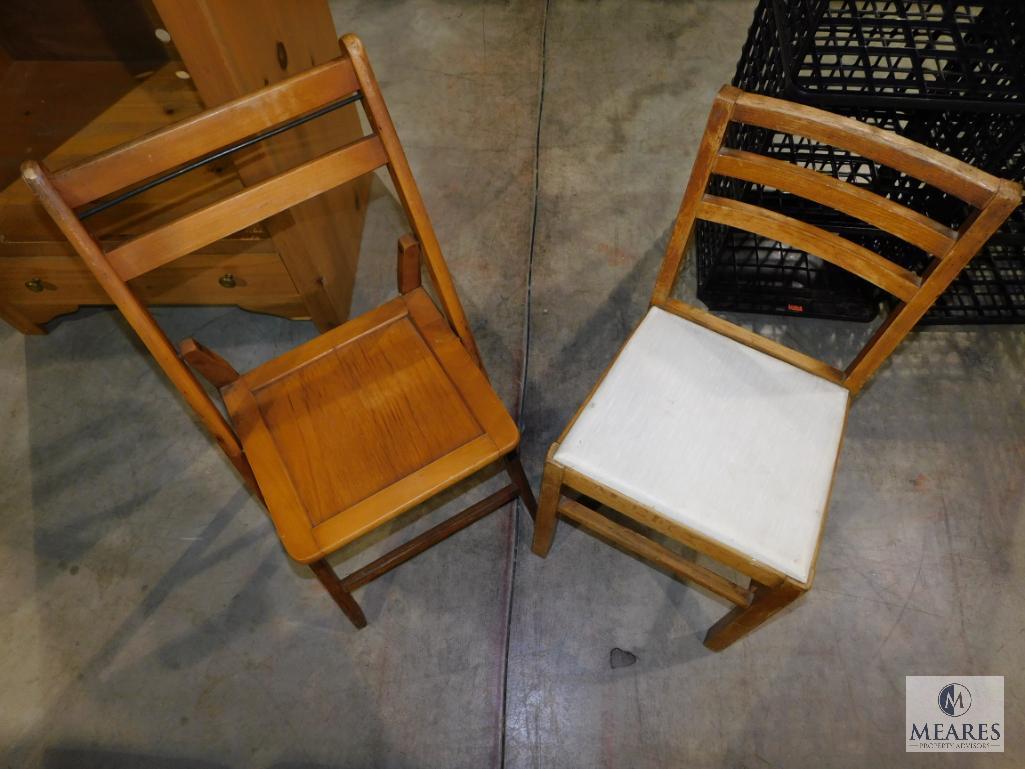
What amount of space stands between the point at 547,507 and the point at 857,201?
0.82 m

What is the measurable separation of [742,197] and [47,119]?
1881 mm

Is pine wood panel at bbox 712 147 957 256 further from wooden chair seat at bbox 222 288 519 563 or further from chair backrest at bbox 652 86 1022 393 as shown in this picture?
wooden chair seat at bbox 222 288 519 563

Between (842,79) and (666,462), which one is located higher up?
(842,79)

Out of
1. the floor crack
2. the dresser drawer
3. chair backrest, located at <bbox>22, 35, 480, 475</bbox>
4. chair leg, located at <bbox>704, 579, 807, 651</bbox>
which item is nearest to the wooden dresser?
the dresser drawer

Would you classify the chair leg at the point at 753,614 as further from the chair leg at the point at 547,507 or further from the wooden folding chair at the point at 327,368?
the wooden folding chair at the point at 327,368

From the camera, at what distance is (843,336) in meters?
1.95

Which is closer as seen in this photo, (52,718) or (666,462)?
(666,462)

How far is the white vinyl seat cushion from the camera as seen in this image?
113 centimetres

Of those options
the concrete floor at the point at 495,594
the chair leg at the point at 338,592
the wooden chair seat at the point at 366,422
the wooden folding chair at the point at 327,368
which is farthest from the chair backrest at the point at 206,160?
the concrete floor at the point at 495,594

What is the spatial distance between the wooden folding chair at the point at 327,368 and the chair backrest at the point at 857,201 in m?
0.54

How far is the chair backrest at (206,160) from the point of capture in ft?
3.06

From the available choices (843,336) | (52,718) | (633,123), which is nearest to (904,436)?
(843,336)

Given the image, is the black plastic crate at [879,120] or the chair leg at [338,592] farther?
the black plastic crate at [879,120]

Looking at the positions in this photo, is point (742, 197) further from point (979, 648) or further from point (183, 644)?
point (183, 644)
